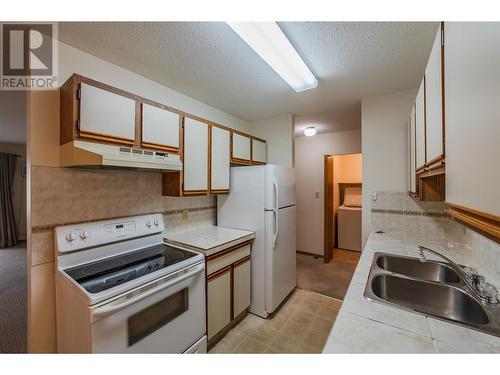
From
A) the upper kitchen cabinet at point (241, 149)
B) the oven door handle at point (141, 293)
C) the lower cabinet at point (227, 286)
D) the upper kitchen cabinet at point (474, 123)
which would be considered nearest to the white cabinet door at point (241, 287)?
the lower cabinet at point (227, 286)

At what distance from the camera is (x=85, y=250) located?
4.76 ft

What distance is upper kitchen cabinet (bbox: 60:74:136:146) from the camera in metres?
1.26

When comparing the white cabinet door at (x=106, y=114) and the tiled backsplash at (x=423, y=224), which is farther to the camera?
the tiled backsplash at (x=423, y=224)

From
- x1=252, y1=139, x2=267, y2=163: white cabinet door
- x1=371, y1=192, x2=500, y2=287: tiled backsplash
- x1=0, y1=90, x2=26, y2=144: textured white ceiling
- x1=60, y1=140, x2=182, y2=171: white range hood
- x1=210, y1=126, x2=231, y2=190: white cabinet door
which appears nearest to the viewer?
x1=60, y1=140, x2=182, y2=171: white range hood

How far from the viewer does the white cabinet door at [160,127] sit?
62.5 inches

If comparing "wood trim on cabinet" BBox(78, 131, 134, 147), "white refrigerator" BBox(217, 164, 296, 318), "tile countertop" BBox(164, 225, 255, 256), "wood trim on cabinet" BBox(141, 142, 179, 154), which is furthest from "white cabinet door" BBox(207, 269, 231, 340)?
"wood trim on cabinet" BBox(78, 131, 134, 147)

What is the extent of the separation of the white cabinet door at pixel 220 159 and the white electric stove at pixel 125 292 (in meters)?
0.77

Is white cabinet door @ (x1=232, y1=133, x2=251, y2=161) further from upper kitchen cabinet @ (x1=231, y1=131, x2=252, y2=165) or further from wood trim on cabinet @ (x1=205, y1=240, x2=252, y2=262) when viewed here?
wood trim on cabinet @ (x1=205, y1=240, x2=252, y2=262)

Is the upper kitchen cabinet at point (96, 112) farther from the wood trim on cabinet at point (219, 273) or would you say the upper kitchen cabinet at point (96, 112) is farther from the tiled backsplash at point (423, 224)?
the tiled backsplash at point (423, 224)

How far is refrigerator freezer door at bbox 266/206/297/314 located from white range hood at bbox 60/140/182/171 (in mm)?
1230

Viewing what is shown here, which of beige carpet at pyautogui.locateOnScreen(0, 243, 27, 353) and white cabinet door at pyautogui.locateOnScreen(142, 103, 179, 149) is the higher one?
white cabinet door at pyautogui.locateOnScreen(142, 103, 179, 149)

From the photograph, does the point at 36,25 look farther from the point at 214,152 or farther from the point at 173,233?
the point at 173,233
